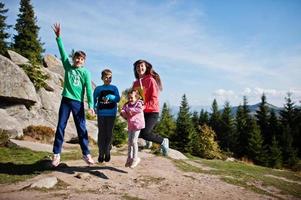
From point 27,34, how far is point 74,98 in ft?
125

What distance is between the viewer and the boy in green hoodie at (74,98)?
8.04 metres

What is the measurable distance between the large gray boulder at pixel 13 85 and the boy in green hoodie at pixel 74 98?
11.8 m

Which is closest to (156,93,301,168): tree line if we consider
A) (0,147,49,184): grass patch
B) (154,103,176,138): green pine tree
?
(154,103,176,138): green pine tree

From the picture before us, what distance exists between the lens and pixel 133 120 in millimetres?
8031

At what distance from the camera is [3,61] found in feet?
61.6

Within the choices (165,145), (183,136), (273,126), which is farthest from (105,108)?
(273,126)

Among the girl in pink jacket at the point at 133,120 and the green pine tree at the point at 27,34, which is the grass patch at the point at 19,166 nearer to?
the girl in pink jacket at the point at 133,120

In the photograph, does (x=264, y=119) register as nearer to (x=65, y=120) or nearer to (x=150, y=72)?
(x=150, y=72)

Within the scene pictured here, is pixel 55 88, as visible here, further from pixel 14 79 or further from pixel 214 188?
pixel 214 188

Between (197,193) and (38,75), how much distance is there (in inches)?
783

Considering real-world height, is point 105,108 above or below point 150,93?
below

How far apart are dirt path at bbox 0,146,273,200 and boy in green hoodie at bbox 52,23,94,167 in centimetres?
72

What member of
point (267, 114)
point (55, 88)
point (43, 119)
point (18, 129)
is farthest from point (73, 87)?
point (267, 114)

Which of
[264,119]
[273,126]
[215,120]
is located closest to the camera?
[273,126]
